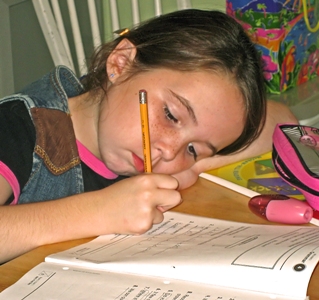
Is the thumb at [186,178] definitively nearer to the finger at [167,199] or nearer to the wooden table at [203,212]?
the wooden table at [203,212]

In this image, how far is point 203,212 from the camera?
786 mm

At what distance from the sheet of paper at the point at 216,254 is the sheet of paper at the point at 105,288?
0.01m

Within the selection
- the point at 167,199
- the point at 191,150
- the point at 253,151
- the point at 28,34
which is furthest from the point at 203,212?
the point at 28,34

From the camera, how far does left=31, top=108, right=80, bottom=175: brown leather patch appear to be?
904mm

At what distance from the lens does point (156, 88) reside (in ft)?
2.91

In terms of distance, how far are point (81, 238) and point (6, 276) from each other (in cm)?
12

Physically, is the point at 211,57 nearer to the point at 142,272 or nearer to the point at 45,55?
the point at 142,272

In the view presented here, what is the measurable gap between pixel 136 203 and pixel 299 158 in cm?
27

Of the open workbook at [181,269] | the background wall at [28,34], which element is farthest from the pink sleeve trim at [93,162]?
the background wall at [28,34]

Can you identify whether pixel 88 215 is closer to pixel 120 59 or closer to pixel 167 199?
pixel 167 199

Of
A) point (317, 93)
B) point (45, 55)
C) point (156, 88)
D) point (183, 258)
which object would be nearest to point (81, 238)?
point (183, 258)

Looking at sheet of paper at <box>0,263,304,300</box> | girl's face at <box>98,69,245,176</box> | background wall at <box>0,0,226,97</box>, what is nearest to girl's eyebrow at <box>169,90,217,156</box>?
girl's face at <box>98,69,245,176</box>

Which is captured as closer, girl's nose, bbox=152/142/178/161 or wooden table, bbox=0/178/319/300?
wooden table, bbox=0/178/319/300

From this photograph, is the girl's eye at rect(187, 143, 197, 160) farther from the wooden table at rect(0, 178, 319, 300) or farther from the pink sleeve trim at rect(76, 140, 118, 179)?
the pink sleeve trim at rect(76, 140, 118, 179)
